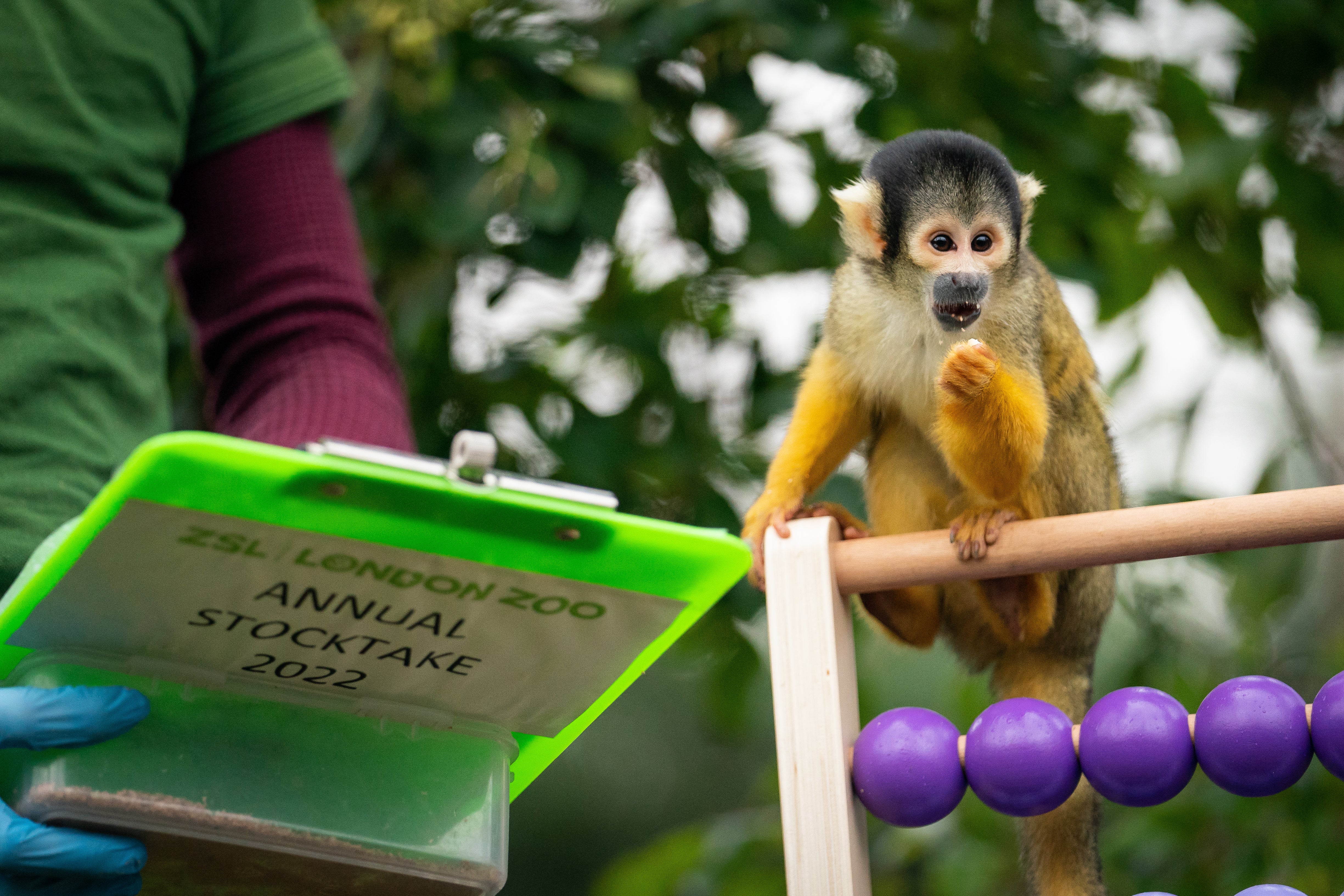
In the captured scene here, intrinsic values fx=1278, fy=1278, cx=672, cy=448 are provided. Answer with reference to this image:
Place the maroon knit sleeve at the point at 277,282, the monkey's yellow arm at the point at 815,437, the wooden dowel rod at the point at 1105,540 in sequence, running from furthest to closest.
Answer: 1. the maroon knit sleeve at the point at 277,282
2. the monkey's yellow arm at the point at 815,437
3. the wooden dowel rod at the point at 1105,540

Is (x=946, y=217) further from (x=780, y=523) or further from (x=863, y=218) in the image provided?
(x=780, y=523)

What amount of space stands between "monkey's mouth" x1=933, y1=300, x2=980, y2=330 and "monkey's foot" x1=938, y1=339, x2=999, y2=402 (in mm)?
186

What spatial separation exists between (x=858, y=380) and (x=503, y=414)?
1175mm

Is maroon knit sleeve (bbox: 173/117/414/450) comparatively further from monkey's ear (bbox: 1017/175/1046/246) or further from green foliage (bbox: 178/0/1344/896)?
monkey's ear (bbox: 1017/175/1046/246)

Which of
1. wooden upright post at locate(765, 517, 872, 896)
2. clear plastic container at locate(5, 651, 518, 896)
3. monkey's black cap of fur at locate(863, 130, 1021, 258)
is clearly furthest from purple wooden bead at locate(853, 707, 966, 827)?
monkey's black cap of fur at locate(863, 130, 1021, 258)

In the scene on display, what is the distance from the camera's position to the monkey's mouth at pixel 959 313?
4.83 feet

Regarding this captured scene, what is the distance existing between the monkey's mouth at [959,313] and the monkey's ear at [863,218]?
0.62ft

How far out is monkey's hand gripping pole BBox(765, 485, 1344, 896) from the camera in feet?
3.65

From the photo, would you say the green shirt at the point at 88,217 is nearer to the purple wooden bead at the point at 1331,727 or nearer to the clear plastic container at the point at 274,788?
the clear plastic container at the point at 274,788

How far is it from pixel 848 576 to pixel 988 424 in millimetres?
254

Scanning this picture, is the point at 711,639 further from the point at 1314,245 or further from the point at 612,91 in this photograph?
the point at 1314,245

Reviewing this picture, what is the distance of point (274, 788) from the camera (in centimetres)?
98

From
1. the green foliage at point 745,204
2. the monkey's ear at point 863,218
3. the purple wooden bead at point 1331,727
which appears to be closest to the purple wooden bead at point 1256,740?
the purple wooden bead at point 1331,727

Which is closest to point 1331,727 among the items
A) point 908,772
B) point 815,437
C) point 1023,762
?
point 1023,762
